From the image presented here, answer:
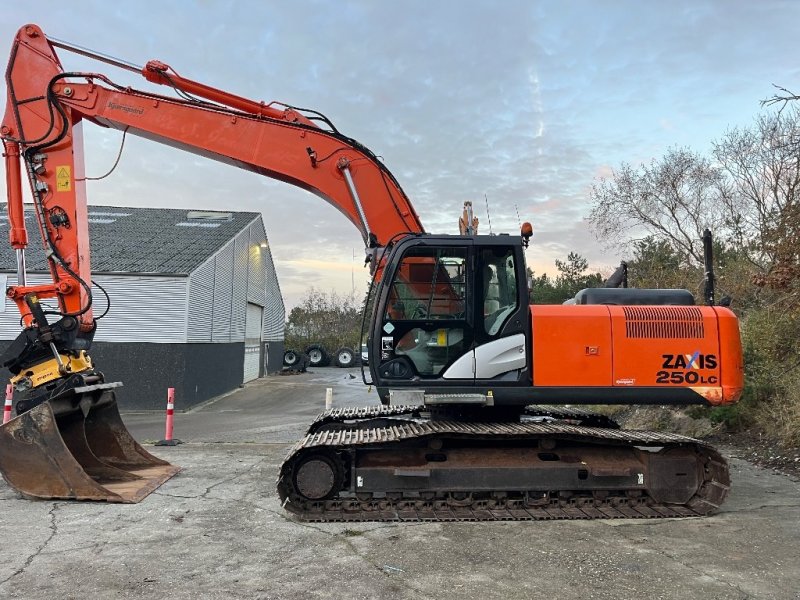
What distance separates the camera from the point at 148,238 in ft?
58.9

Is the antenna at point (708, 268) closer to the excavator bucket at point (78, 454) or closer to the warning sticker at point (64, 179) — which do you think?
the excavator bucket at point (78, 454)

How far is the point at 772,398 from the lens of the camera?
9.97 meters

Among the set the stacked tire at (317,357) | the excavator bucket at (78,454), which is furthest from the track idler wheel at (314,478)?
the stacked tire at (317,357)

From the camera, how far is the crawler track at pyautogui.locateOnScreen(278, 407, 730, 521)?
5770mm

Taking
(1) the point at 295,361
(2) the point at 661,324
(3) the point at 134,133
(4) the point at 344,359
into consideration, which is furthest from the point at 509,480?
(4) the point at 344,359

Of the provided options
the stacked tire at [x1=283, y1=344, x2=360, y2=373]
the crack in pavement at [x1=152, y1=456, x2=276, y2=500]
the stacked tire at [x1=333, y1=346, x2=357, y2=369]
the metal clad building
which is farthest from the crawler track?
the stacked tire at [x1=333, y1=346, x2=357, y2=369]

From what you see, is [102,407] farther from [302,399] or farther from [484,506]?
[302,399]

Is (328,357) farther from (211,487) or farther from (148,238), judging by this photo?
(211,487)

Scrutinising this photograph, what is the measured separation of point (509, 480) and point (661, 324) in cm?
209

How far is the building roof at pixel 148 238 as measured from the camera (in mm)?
15945

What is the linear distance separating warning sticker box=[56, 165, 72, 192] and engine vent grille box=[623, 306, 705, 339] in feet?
20.0

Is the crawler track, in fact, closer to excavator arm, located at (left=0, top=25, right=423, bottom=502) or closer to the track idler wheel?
the track idler wheel

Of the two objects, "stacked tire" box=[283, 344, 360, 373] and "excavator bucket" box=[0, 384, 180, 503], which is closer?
"excavator bucket" box=[0, 384, 180, 503]

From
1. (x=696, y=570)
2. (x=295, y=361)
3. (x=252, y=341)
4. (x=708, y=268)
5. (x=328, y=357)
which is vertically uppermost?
(x=708, y=268)
